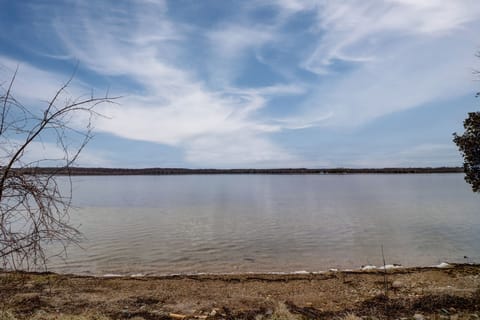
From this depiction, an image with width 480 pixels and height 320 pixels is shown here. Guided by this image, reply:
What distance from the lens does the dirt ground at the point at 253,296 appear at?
7.53 m

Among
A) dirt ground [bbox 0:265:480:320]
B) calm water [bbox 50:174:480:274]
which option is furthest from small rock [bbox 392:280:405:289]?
calm water [bbox 50:174:480:274]

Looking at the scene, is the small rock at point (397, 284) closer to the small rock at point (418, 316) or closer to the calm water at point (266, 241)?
the small rock at point (418, 316)

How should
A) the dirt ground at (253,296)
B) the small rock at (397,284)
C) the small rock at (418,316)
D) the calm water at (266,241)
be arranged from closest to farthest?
1. the small rock at (418,316)
2. the dirt ground at (253,296)
3. the small rock at (397,284)
4. the calm water at (266,241)

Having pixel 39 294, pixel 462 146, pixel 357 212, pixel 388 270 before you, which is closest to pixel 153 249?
pixel 39 294

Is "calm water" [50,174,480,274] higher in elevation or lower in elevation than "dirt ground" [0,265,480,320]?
lower

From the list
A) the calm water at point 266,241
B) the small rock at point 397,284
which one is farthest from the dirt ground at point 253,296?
the calm water at point 266,241

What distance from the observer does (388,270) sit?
12.5 metres

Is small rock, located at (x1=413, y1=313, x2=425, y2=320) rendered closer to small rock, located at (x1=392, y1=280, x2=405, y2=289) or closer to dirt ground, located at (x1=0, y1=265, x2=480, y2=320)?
dirt ground, located at (x1=0, y1=265, x2=480, y2=320)

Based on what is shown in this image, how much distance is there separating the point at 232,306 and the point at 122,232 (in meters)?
15.7

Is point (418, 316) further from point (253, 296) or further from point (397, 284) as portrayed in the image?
point (253, 296)

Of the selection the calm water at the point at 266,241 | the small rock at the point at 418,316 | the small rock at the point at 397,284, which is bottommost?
the calm water at the point at 266,241

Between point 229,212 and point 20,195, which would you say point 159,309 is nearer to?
point 20,195

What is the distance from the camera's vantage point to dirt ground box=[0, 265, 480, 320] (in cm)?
753

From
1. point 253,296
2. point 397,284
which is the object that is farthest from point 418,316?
point 253,296
